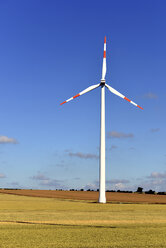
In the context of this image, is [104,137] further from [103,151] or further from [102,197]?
[102,197]

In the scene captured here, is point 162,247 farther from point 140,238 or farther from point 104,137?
point 104,137

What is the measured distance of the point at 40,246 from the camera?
17656 millimetres

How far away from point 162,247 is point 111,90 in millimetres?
52414

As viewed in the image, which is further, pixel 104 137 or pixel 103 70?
pixel 103 70

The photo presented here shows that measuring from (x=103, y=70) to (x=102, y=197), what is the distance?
21.5m

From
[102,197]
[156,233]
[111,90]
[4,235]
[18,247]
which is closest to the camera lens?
[18,247]

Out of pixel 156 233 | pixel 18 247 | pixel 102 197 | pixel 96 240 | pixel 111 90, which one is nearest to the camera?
pixel 18 247

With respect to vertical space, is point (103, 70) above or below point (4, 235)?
above

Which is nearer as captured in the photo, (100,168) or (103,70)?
(100,168)

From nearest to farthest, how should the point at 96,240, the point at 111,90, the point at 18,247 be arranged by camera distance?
the point at 18,247 < the point at 96,240 < the point at 111,90

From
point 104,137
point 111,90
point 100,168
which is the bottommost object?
point 100,168

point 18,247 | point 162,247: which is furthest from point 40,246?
point 162,247

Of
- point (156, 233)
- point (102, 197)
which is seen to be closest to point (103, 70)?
point (102, 197)

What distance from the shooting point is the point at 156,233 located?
22859mm
